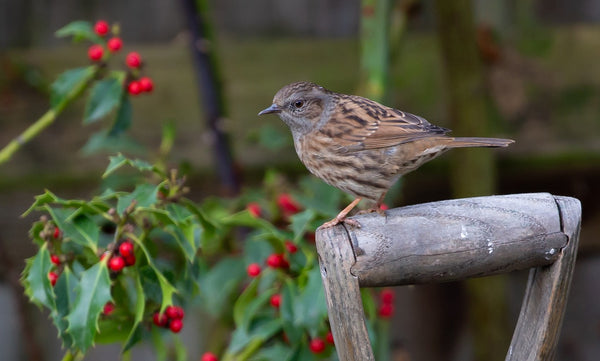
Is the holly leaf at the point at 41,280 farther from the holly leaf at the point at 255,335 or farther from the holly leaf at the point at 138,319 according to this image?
the holly leaf at the point at 255,335

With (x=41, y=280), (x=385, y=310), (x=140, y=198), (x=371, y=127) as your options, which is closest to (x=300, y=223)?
(x=371, y=127)

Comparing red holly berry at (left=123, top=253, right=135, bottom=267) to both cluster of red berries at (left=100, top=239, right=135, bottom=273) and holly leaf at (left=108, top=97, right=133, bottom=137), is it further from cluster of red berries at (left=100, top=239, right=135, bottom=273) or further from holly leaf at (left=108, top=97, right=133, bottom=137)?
holly leaf at (left=108, top=97, right=133, bottom=137)

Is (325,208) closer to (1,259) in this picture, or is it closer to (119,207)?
(119,207)

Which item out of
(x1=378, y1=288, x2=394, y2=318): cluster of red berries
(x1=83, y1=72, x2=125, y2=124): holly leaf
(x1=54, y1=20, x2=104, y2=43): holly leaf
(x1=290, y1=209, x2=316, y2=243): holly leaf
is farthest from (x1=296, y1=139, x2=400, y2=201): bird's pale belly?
(x1=54, y1=20, x2=104, y2=43): holly leaf

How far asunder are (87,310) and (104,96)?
68 centimetres

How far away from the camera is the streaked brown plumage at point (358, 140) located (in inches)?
80.0

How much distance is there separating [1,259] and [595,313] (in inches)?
95.4

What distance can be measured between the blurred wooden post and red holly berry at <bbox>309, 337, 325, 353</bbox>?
0.59 meters

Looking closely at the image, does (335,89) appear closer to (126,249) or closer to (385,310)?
(385,310)

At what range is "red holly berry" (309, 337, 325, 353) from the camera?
213 cm

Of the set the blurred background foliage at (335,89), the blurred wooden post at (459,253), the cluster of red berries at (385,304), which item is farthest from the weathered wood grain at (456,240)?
the blurred background foliage at (335,89)

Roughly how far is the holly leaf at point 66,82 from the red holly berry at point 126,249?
0.59m

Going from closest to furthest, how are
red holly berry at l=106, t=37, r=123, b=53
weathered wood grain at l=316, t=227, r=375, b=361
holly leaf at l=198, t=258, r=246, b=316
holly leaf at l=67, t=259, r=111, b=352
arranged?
weathered wood grain at l=316, t=227, r=375, b=361 → holly leaf at l=67, t=259, r=111, b=352 → red holly berry at l=106, t=37, r=123, b=53 → holly leaf at l=198, t=258, r=246, b=316

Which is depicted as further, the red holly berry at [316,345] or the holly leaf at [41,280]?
the red holly berry at [316,345]
